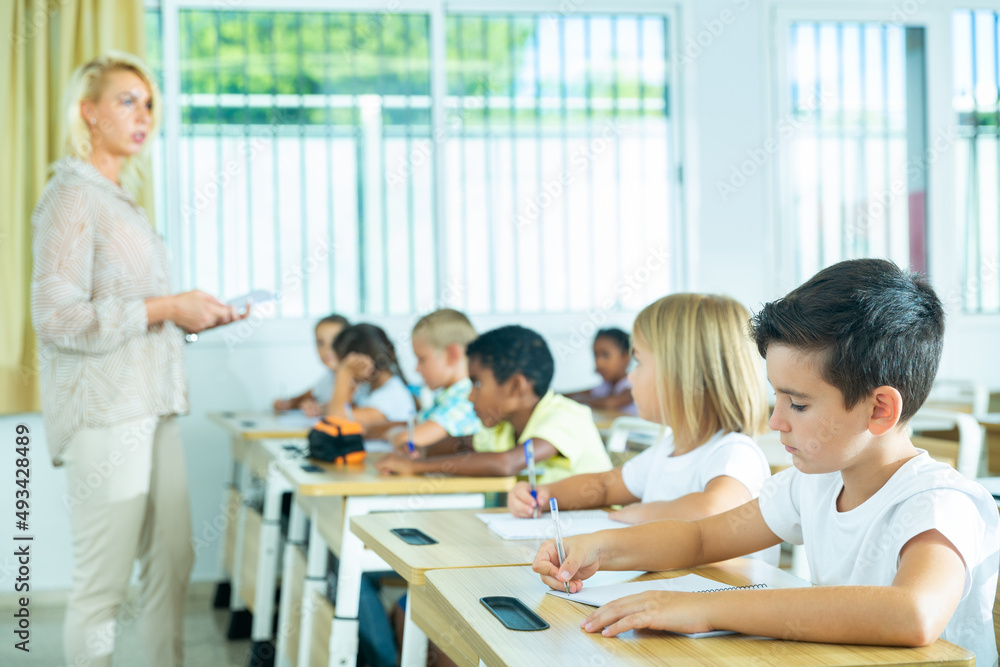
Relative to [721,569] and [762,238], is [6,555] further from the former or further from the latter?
[762,238]

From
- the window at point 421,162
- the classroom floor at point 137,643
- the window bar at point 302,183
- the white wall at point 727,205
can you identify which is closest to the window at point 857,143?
the white wall at point 727,205

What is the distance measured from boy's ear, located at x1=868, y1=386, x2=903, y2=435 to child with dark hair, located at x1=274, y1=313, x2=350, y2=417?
3.00m

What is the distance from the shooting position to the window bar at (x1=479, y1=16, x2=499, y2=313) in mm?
4465

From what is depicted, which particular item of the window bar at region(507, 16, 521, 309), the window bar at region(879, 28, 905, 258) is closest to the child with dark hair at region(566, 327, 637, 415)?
the window bar at region(507, 16, 521, 309)

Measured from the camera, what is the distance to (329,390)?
3994mm

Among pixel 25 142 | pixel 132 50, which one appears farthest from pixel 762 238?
pixel 25 142

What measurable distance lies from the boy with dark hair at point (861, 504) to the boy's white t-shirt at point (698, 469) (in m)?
0.36

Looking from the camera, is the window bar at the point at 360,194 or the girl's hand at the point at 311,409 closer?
the girl's hand at the point at 311,409

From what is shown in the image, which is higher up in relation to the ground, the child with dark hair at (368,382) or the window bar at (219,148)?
the window bar at (219,148)

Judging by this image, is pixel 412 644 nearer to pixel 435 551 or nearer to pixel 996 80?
pixel 435 551

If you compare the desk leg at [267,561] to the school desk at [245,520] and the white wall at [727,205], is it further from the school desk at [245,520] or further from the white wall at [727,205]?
the white wall at [727,205]

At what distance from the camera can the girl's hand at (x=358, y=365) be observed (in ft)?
11.2

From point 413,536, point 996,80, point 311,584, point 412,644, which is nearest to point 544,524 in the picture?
point 413,536

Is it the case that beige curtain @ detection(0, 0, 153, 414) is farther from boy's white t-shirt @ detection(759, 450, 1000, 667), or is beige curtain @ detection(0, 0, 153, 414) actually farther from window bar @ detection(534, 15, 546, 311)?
boy's white t-shirt @ detection(759, 450, 1000, 667)
